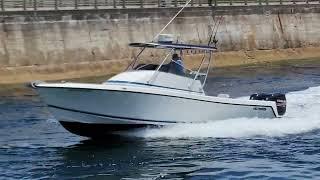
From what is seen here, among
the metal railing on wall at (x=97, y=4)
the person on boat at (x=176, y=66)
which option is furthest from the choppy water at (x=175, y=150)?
the metal railing on wall at (x=97, y=4)

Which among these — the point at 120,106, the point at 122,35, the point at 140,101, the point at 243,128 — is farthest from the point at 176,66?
the point at 122,35

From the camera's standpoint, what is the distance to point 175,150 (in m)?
18.8

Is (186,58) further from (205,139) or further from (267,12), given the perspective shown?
(205,139)

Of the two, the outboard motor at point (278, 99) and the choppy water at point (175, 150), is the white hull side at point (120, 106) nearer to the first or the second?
the choppy water at point (175, 150)

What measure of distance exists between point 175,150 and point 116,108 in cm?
193

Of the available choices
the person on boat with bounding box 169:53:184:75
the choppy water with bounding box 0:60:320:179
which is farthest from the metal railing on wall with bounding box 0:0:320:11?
the person on boat with bounding box 169:53:184:75

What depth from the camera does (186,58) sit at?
4409cm

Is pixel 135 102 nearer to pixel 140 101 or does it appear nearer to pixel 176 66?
pixel 140 101

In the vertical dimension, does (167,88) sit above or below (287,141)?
above

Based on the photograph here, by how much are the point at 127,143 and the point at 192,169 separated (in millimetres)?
3365

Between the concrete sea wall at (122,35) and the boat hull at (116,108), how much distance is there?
18940 millimetres

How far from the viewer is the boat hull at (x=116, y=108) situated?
1891 centimetres

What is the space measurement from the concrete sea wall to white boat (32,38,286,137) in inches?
741

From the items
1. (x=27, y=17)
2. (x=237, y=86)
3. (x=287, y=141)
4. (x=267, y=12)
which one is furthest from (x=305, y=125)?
(x=267, y=12)
